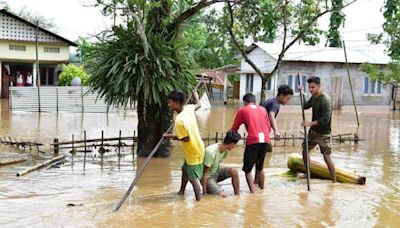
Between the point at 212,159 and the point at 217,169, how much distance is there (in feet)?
0.85

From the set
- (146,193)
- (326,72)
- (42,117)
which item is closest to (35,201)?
(146,193)

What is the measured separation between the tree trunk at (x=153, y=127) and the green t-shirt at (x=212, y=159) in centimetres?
488

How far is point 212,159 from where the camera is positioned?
6.87m

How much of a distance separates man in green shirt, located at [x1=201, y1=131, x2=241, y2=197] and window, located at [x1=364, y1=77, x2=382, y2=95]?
29430 millimetres

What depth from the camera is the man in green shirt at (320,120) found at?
7949mm

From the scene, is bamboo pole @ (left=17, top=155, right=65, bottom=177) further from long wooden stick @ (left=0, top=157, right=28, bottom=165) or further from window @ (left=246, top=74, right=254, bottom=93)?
window @ (left=246, top=74, right=254, bottom=93)

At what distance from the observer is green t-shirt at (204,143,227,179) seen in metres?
6.85

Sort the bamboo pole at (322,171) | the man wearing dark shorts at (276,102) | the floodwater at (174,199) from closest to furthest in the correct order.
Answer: the floodwater at (174,199), the man wearing dark shorts at (276,102), the bamboo pole at (322,171)

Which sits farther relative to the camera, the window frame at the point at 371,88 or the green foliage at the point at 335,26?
the green foliage at the point at 335,26

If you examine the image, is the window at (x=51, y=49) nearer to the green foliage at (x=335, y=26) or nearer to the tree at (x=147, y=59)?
the green foliage at (x=335, y=26)

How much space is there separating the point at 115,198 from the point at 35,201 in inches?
43.1

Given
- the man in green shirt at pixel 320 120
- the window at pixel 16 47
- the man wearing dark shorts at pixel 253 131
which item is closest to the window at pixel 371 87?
the window at pixel 16 47

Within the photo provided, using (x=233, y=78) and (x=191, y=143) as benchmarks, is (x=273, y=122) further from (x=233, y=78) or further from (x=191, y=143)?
(x=233, y=78)

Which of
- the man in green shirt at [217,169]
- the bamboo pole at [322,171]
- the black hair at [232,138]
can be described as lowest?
the bamboo pole at [322,171]
